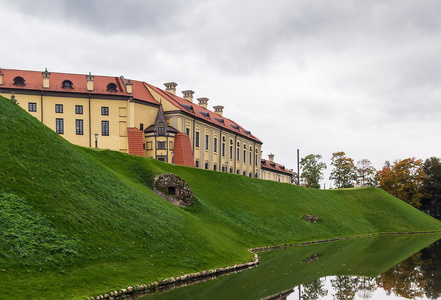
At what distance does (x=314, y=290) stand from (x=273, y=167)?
11718 cm

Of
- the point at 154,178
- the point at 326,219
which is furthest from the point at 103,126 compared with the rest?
the point at 326,219

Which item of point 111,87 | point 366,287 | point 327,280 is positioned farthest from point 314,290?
point 111,87

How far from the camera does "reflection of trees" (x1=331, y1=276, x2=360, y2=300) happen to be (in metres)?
21.4

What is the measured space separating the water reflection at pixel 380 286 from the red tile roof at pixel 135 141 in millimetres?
51148

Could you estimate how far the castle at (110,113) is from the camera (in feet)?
236

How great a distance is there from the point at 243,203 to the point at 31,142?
32.3 meters

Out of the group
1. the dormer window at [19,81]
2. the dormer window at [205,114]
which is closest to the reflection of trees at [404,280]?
the dormer window at [19,81]

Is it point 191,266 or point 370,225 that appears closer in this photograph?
point 191,266

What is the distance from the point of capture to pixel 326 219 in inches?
2677

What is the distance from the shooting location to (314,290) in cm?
2286

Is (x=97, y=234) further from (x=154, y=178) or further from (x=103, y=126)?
(x=103, y=126)

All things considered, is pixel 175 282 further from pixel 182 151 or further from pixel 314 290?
pixel 182 151

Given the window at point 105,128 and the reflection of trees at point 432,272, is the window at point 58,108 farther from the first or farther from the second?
the reflection of trees at point 432,272

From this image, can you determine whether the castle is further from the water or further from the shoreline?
the shoreline
